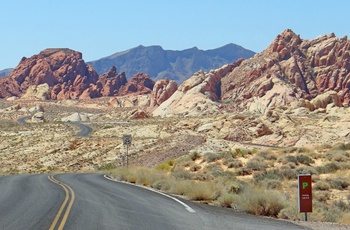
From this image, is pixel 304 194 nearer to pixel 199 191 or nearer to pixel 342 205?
pixel 199 191

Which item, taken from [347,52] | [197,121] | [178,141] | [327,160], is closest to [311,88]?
[347,52]

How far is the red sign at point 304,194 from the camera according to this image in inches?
511

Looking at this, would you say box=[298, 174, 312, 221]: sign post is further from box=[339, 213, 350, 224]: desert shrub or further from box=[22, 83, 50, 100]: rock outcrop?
box=[22, 83, 50, 100]: rock outcrop

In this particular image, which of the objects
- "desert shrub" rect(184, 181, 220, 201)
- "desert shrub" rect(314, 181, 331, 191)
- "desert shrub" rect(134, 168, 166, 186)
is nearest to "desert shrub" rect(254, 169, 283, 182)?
"desert shrub" rect(314, 181, 331, 191)

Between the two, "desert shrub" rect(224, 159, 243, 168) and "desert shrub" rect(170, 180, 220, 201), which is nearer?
"desert shrub" rect(170, 180, 220, 201)

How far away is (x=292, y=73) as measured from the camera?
11375cm

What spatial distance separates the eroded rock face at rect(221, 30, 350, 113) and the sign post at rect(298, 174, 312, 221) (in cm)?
9214

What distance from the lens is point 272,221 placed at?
12.8 metres

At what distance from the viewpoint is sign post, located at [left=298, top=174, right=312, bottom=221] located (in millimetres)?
12969

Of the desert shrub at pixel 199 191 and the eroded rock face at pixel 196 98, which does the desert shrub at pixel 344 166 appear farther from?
the eroded rock face at pixel 196 98

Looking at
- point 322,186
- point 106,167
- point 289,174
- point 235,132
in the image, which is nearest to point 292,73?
point 235,132

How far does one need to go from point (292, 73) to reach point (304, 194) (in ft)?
343

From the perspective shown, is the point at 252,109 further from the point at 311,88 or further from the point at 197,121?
the point at 197,121

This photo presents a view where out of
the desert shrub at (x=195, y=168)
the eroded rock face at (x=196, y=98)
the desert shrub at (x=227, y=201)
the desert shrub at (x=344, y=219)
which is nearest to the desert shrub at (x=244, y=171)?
the desert shrub at (x=195, y=168)
